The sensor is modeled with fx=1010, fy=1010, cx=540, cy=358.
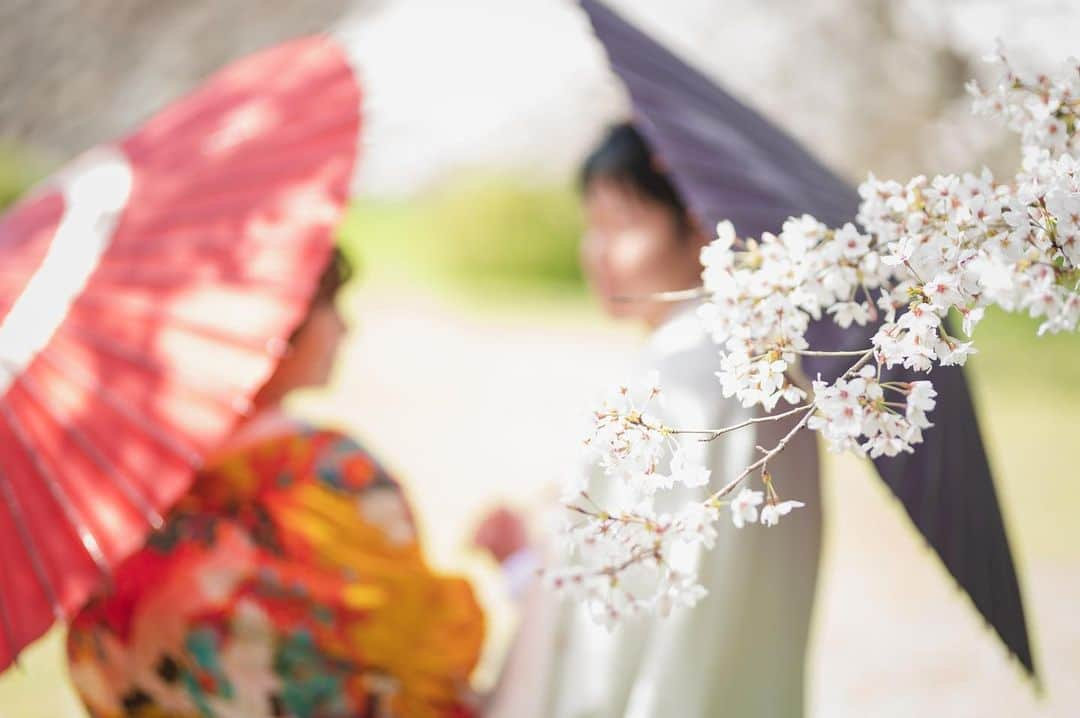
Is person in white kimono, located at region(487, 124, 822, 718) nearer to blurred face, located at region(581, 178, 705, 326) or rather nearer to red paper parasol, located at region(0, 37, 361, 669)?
blurred face, located at region(581, 178, 705, 326)

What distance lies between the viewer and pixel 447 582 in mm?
1719

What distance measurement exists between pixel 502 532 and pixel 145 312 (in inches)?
46.1

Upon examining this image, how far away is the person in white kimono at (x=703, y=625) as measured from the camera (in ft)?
4.73

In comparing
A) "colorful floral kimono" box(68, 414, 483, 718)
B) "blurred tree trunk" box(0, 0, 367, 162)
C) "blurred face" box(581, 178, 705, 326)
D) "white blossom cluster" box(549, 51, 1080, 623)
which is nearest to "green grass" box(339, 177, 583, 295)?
"blurred tree trunk" box(0, 0, 367, 162)

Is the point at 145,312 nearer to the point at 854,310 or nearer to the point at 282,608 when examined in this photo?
the point at 282,608

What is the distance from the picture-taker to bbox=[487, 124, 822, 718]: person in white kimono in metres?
1.44

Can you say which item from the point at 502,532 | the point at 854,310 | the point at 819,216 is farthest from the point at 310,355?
the point at 854,310

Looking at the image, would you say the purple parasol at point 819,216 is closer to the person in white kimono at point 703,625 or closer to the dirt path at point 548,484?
the person in white kimono at point 703,625

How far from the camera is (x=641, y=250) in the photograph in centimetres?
182

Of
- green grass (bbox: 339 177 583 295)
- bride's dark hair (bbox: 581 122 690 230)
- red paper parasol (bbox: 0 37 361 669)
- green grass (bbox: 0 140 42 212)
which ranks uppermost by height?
green grass (bbox: 339 177 583 295)

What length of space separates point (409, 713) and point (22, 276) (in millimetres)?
905

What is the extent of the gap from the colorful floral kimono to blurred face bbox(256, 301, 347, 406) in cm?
12

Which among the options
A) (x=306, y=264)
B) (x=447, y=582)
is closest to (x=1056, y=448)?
(x=447, y=582)

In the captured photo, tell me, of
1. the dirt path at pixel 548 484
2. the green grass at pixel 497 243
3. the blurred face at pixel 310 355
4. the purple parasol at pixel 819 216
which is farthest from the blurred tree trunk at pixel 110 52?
the green grass at pixel 497 243
